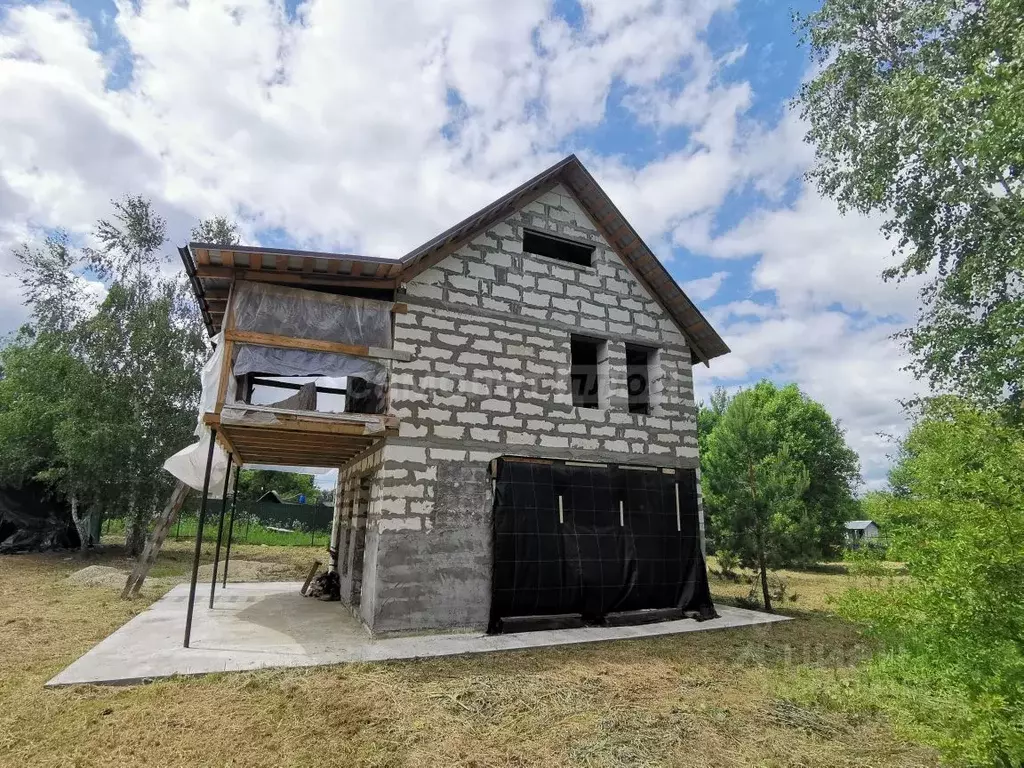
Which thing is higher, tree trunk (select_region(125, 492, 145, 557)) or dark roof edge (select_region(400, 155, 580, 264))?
dark roof edge (select_region(400, 155, 580, 264))

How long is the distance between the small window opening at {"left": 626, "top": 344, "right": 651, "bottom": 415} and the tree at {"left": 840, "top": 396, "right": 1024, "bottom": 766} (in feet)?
19.8

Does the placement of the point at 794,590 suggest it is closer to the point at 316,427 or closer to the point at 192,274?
the point at 316,427

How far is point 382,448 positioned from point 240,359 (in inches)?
83.9

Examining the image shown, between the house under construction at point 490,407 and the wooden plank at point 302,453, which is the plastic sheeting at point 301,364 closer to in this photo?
the house under construction at point 490,407

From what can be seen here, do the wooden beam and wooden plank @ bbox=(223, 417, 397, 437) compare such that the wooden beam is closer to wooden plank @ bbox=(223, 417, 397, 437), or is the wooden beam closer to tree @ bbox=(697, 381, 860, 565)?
wooden plank @ bbox=(223, 417, 397, 437)

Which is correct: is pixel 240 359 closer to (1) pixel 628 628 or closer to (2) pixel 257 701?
(2) pixel 257 701

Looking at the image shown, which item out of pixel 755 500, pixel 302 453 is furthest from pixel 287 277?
pixel 755 500

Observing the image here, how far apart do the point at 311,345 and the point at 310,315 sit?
0.47 m

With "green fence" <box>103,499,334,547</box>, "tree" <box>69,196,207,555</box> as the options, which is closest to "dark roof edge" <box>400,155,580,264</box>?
"tree" <box>69,196,207,555</box>

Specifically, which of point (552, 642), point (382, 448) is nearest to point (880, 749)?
point (552, 642)

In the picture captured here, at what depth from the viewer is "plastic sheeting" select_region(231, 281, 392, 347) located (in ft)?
22.9

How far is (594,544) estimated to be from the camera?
8.20m

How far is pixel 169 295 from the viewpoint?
687 inches

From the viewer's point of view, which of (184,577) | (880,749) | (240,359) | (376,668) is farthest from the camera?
(184,577)
